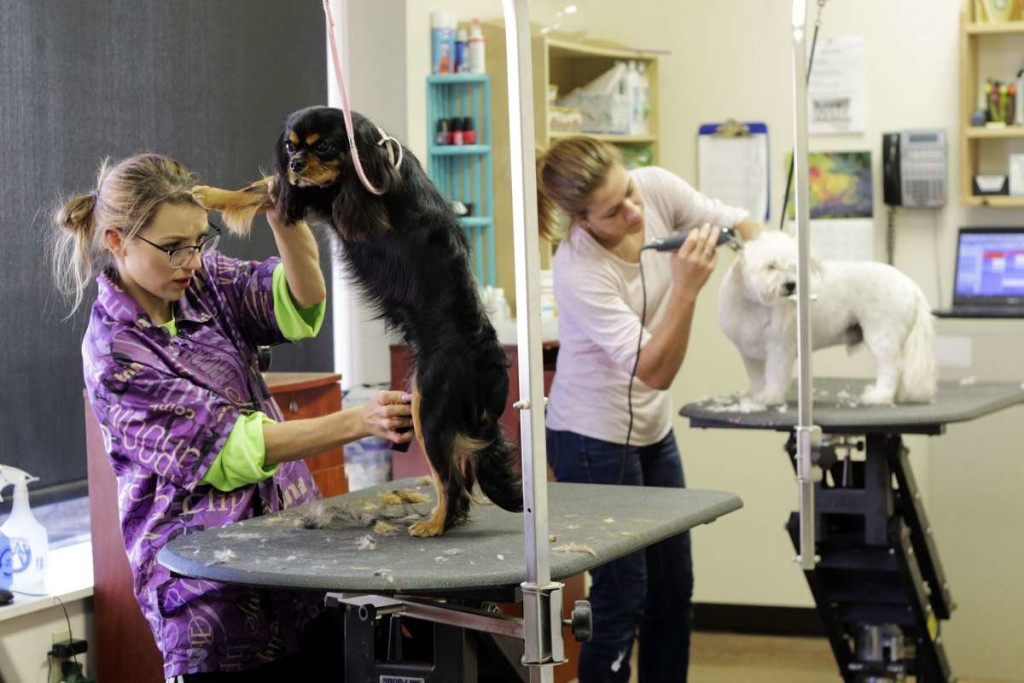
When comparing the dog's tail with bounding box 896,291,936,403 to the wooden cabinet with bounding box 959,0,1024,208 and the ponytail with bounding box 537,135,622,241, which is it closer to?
the ponytail with bounding box 537,135,622,241

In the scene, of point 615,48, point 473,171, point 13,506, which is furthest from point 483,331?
point 615,48

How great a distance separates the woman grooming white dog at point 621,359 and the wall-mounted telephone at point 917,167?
1395mm

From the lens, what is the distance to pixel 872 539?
2.68 m

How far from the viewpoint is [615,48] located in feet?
13.4

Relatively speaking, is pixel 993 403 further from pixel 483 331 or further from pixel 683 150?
pixel 683 150

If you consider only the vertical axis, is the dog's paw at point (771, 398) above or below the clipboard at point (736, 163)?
below

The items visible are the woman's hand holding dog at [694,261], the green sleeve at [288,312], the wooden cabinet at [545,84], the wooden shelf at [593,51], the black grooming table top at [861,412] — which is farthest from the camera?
the wooden shelf at [593,51]

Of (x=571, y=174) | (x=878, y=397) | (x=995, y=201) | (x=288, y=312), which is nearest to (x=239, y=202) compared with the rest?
(x=288, y=312)

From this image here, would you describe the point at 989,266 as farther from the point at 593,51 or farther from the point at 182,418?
the point at 182,418

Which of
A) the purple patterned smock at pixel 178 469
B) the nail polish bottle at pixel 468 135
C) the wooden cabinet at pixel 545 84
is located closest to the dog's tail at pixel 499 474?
the purple patterned smock at pixel 178 469

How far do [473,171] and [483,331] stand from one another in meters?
2.16

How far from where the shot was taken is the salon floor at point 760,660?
3.84 meters

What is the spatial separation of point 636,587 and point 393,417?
0.99 m

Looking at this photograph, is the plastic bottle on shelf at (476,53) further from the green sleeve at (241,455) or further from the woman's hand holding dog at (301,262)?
the green sleeve at (241,455)
